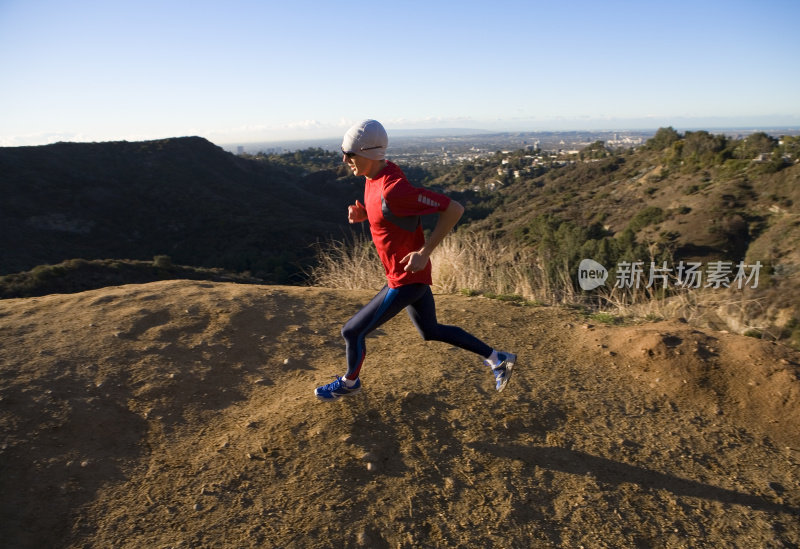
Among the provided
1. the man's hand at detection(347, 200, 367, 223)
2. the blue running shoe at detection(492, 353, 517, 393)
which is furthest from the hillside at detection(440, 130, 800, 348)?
the man's hand at detection(347, 200, 367, 223)

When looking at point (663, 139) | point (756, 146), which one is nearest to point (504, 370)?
point (756, 146)

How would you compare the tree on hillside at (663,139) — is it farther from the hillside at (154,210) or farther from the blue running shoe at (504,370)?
the blue running shoe at (504,370)

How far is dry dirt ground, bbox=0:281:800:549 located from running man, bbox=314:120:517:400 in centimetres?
36

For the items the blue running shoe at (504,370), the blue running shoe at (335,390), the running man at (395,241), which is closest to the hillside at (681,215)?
the blue running shoe at (504,370)

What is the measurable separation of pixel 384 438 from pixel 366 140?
1.64 metres

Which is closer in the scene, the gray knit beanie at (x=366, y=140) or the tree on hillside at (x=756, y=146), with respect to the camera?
the gray knit beanie at (x=366, y=140)

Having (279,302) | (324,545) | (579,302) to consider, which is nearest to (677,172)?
(579,302)

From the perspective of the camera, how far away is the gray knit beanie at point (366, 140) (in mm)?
2625

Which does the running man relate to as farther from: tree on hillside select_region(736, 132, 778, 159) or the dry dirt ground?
tree on hillside select_region(736, 132, 778, 159)

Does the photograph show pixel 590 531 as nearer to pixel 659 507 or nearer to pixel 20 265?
pixel 659 507

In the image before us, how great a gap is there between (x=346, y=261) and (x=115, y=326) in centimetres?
396

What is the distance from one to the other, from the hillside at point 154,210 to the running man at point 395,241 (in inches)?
645

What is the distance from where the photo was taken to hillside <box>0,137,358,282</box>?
2511 centimetres

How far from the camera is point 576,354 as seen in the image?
13.1 feet
